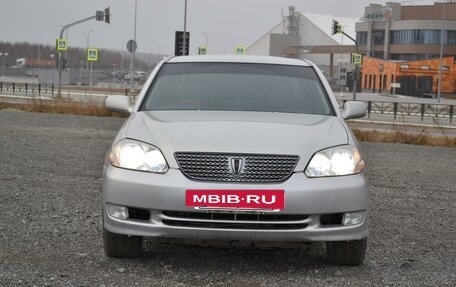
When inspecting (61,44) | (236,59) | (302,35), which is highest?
(302,35)

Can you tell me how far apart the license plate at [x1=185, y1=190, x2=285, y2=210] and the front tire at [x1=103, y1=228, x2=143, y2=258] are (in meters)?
0.73

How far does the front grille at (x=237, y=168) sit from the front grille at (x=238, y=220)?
223 mm

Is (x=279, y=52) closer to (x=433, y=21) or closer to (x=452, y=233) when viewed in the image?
(x=433, y=21)

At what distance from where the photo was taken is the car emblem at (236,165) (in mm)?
4445

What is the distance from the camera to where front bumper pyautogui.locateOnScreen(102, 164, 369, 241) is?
4.39m

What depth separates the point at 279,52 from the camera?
114 metres

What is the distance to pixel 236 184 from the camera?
4.39m

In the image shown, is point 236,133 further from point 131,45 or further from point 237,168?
point 131,45

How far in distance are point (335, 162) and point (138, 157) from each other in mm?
1289

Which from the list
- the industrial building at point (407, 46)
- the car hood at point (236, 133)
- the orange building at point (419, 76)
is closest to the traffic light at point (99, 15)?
the car hood at point (236, 133)

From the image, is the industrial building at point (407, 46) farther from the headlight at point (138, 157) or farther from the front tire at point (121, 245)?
the headlight at point (138, 157)

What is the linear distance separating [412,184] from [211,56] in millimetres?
4656

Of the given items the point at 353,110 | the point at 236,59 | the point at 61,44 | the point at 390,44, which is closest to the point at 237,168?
the point at 353,110

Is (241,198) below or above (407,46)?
below
